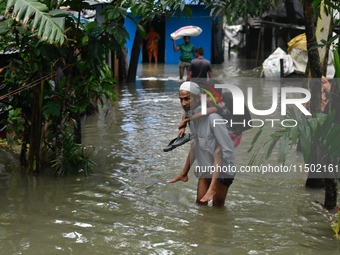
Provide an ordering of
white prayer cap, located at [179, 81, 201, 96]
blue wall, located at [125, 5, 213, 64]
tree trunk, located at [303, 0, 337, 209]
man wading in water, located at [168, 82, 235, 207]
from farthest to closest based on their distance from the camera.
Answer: blue wall, located at [125, 5, 213, 64] < tree trunk, located at [303, 0, 337, 209] < white prayer cap, located at [179, 81, 201, 96] < man wading in water, located at [168, 82, 235, 207]

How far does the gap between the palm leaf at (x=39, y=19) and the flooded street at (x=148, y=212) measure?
1.86m

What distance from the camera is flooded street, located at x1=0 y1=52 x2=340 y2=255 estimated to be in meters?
5.89

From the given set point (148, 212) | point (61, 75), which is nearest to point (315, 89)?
point (148, 212)

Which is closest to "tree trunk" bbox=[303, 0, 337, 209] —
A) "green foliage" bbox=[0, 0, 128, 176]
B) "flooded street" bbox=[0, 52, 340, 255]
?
"flooded street" bbox=[0, 52, 340, 255]

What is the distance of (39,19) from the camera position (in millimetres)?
6715

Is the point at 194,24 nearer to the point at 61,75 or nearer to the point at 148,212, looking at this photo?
the point at 61,75

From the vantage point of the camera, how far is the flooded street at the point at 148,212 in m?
5.89

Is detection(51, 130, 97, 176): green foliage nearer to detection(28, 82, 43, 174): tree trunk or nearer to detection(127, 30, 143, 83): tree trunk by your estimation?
detection(28, 82, 43, 174): tree trunk

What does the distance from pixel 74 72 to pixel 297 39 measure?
12908mm

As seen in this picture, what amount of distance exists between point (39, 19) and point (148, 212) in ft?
7.68

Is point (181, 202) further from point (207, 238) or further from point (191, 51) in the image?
point (191, 51)

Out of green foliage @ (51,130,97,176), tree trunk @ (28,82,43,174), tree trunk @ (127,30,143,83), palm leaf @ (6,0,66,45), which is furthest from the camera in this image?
tree trunk @ (127,30,143,83)

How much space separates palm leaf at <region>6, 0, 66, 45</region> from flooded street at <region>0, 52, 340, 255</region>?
1.86 m

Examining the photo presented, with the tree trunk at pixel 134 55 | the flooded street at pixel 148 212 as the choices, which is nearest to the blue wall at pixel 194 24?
the tree trunk at pixel 134 55
